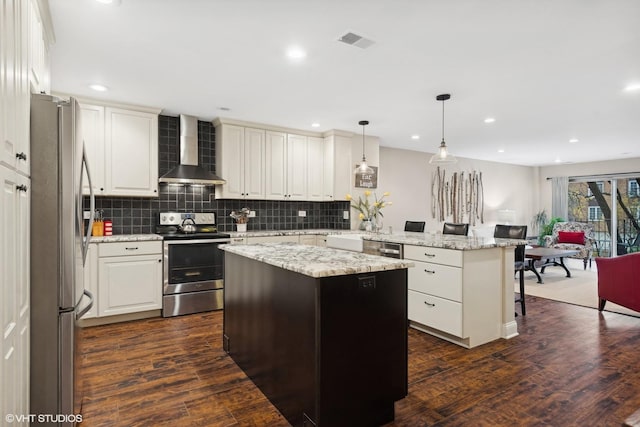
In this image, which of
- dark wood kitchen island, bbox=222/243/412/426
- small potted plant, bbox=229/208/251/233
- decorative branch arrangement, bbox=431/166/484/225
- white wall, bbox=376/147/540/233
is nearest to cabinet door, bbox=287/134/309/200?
small potted plant, bbox=229/208/251/233

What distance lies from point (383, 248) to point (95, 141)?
3.25m

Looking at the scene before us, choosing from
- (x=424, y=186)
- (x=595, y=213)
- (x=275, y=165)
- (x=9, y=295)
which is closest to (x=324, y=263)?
(x=9, y=295)

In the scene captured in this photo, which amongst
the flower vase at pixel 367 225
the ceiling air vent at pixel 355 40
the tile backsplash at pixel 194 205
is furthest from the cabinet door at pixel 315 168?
the ceiling air vent at pixel 355 40

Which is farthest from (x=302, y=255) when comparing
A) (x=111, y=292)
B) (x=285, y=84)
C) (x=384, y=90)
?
(x=111, y=292)

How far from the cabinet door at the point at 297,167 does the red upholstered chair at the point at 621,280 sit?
12.2ft

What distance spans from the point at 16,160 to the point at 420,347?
293cm

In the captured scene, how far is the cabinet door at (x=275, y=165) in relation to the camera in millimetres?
4980

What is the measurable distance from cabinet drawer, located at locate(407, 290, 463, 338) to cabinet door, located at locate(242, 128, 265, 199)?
2506 mm

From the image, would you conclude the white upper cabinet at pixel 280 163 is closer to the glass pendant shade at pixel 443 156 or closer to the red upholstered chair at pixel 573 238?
the glass pendant shade at pixel 443 156

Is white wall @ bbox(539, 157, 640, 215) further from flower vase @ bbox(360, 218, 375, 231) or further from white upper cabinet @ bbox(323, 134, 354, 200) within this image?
white upper cabinet @ bbox(323, 134, 354, 200)

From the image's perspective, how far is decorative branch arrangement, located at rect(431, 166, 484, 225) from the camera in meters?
7.46

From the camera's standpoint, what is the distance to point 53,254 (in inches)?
66.2

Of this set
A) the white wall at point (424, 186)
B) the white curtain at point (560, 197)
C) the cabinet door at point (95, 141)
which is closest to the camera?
the cabinet door at point (95, 141)

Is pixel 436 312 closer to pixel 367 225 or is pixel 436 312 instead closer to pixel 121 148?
pixel 367 225
